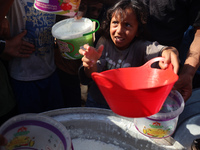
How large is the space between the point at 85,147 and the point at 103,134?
4.3 inches

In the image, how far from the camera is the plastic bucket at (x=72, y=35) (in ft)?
3.79

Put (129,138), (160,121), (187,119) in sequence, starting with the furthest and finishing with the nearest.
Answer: (187,119)
(129,138)
(160,121)

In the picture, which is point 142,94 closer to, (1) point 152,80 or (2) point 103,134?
(1) point 152,80

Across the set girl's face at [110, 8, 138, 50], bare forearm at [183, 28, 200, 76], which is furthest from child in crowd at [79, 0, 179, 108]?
bare forearm at [183, 28, 200, 76]

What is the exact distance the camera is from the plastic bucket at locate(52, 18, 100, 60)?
1.16m

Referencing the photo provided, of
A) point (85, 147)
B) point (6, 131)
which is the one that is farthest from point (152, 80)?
point (6, 131)

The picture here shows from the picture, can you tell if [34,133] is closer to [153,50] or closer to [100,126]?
[100,126]

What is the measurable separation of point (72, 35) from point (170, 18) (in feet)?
2.04

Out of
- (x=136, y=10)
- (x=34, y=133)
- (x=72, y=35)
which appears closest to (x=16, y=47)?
(x=72, y=35)

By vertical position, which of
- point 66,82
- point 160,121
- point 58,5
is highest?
point 58,5

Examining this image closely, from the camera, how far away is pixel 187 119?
114cm

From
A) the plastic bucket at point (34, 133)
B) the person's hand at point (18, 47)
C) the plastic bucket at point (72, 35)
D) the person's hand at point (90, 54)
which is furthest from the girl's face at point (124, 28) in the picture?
the plastic bucket at point (34, 133)

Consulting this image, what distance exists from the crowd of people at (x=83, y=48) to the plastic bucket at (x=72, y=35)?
0.24 ft

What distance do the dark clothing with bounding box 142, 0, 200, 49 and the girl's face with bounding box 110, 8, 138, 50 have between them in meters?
0.19
